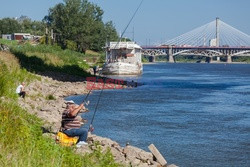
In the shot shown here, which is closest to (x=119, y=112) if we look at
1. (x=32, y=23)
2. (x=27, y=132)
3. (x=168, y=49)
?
(x=27, y=132)

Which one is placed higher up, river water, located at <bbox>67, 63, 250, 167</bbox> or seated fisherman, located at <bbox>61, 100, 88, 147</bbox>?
seated fisherman, located at <bbox>61, 100, 88, 147</bbox>

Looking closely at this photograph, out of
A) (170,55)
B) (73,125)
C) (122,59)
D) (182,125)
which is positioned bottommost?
(170,55)

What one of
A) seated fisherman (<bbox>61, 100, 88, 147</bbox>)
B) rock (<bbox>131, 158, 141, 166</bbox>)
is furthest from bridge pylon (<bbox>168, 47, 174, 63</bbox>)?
seated fisherman (<bbox>61, 100, 88, 147</bbox>)

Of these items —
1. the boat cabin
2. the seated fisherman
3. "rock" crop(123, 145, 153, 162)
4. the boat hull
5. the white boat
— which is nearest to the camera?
the seated fisherman

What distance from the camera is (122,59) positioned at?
7350 centimetres

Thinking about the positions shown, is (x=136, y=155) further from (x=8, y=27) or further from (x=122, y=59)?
(x=8, y=27)

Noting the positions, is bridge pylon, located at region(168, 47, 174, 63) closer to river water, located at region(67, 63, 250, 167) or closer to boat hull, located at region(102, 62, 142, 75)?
boat hull, located at region(102, 62, 142, 75)

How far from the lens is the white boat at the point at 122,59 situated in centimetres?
6706

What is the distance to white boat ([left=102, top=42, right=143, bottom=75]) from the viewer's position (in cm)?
6706

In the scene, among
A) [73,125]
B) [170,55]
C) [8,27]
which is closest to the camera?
[73,125]

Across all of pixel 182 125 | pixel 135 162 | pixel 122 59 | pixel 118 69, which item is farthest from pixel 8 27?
pixel 135 162

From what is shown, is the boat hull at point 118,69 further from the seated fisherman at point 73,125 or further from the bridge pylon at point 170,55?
the bridge pylon at point 170,55

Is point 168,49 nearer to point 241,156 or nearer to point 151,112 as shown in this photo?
point 151,112

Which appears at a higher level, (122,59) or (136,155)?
(122,59)
